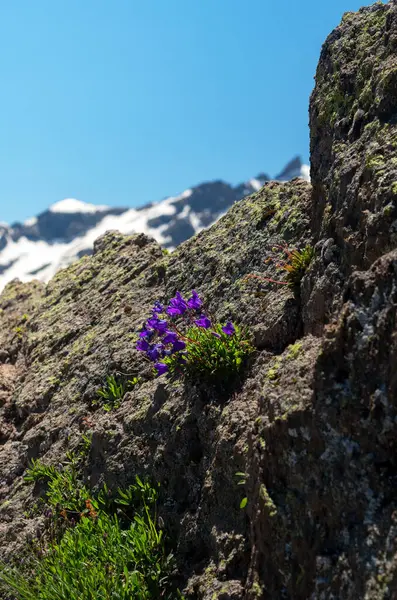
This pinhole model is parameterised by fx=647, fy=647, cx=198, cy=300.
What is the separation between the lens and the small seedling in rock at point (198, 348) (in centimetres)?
614

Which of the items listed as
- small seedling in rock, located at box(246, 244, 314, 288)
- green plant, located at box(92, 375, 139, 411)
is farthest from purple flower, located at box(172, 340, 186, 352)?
green plant, located at box(92, 375, 139, 411)

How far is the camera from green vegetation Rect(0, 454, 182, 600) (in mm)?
5258

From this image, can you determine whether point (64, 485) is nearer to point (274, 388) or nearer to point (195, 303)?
point (195, 303)

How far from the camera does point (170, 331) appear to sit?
6777 millimetres

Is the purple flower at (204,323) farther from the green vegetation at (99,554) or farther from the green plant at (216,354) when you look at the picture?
the green vegetation at (99,554)

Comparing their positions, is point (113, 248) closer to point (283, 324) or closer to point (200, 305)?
point (200, 305)

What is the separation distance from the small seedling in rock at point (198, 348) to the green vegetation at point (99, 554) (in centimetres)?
120

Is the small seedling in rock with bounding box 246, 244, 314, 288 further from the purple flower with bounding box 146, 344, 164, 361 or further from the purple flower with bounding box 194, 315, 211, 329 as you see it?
the purple flower with bounding box 146, 344, 164, 361

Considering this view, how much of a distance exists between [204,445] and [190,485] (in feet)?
1.25

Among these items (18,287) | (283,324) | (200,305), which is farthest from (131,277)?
(18,287)

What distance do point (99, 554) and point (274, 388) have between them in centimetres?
219

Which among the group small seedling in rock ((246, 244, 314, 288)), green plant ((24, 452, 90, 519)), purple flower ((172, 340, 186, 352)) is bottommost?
green plant ((24, 452, 90, 519))

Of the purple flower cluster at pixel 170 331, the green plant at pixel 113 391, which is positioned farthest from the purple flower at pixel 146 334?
the green plant at pixel 113 391

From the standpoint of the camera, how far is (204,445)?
5.98m
